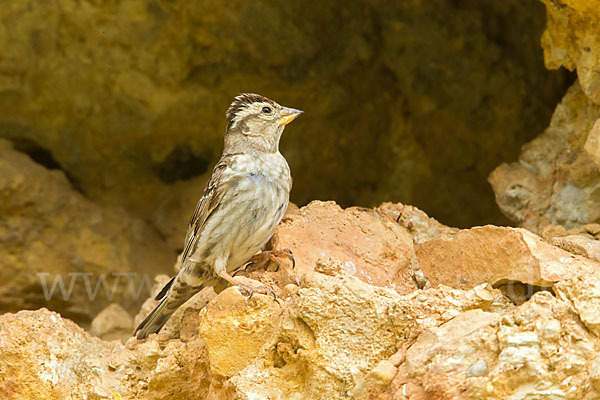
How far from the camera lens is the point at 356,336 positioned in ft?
12.5

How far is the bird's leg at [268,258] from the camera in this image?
4.85m

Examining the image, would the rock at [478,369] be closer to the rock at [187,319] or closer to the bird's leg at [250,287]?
the bird's leg at [250,287]

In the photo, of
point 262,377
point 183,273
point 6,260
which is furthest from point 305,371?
point 6,260

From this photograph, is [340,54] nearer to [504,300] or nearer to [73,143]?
[73,143]

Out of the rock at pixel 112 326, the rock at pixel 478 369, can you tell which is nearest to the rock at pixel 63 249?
the rock at pixel 112 326

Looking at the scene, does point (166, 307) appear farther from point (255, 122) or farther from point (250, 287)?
point (255, 122)

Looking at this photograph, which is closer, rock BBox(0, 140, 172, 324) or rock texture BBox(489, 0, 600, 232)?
rock texture BBox(489, 0, 600, 232)

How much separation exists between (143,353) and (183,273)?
0.65 metres

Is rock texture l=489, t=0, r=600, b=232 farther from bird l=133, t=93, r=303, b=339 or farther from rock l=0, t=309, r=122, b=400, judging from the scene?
rock l=0, t=309, r=122, b=400

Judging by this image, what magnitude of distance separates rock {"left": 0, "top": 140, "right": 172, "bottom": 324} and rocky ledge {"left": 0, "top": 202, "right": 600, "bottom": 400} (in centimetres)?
216

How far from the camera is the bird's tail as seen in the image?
5172 mm

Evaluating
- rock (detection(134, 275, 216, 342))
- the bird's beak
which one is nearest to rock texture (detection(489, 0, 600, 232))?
the bird's beak

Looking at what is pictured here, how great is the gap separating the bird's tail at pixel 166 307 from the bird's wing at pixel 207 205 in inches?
9.0

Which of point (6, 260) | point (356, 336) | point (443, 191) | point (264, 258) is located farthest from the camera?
point (443, 191)
